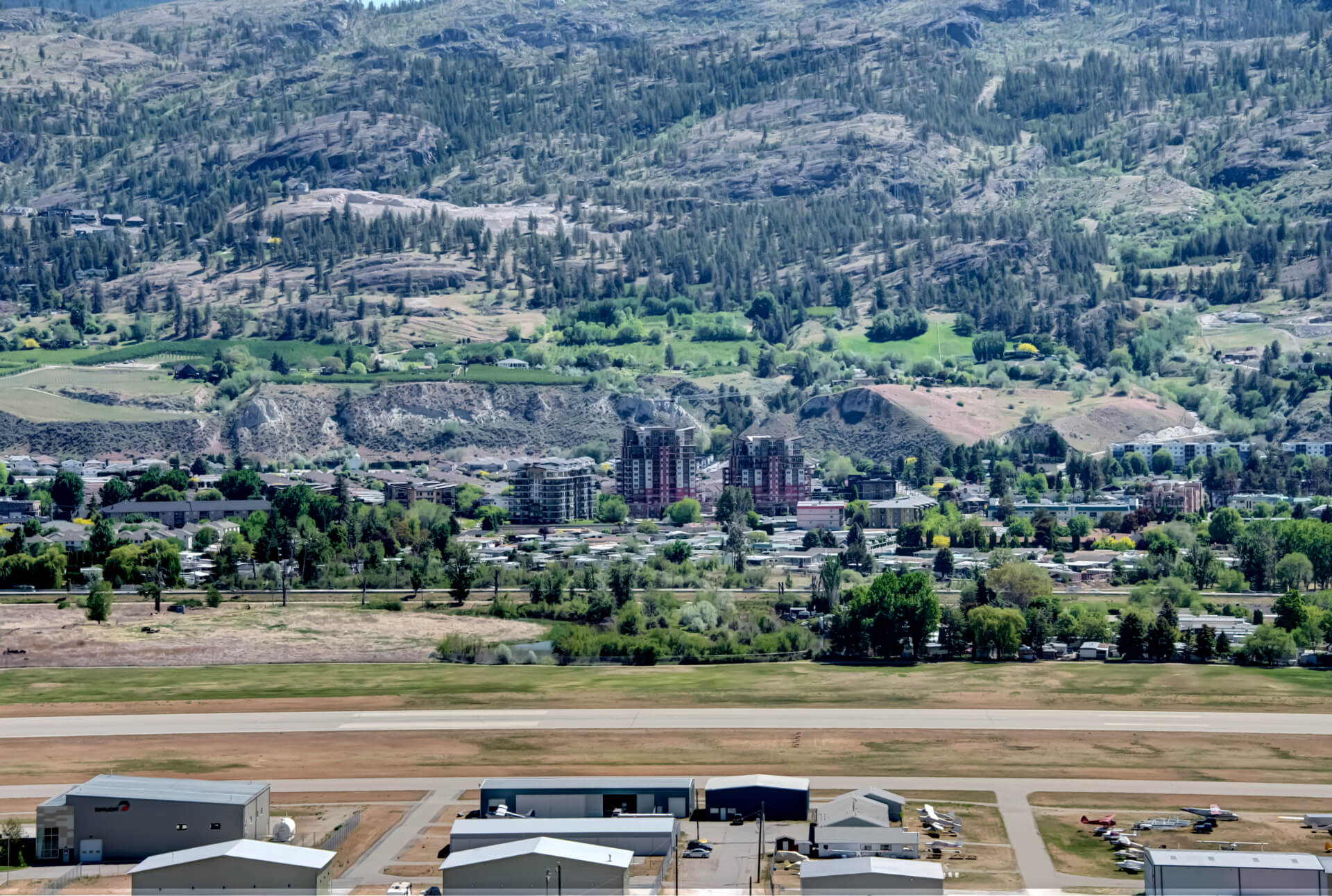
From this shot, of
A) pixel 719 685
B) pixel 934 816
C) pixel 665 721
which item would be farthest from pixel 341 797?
pixel 719 685

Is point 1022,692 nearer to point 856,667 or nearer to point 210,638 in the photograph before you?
point 856,667

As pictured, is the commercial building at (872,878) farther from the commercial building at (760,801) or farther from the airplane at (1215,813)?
the airplane at (1215,813)

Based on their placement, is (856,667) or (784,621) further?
(784,621)

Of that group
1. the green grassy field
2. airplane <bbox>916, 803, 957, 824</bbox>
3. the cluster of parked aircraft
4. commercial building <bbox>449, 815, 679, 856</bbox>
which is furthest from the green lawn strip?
→ commercial building <bbox>449, 815, 679, 856</bbox>

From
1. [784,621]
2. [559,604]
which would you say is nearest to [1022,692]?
[784,621]

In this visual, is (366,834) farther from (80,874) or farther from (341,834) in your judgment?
(80,874)

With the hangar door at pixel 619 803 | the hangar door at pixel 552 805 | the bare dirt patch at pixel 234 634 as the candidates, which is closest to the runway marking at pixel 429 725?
the hangar door at pixel 552 805
